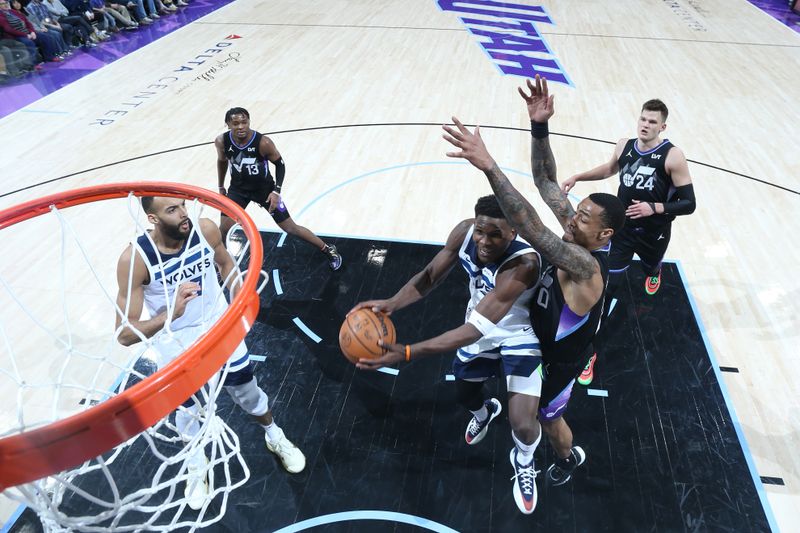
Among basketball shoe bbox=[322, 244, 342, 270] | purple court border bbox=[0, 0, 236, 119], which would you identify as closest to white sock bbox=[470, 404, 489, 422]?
basketball shoe bbox=[322, 244, 342, 270]

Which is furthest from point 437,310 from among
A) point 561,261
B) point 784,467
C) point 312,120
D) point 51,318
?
point 312,120

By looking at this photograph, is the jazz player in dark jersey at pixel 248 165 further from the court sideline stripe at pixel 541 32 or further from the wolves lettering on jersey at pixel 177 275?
the court sideline stripe at pixel 541 32

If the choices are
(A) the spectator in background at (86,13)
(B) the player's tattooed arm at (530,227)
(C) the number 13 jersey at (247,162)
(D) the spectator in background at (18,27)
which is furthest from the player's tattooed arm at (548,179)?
(A) the spectator in background at (86,13)

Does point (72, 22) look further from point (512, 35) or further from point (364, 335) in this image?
point (364, 335)

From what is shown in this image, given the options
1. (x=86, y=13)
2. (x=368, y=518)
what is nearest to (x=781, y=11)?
(x=86, y=13)

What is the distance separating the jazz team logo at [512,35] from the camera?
9367mm

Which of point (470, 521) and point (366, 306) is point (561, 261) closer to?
point (366, 306)

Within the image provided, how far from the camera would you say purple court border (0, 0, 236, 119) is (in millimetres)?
8445

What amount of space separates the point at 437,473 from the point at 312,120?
18.6 ft

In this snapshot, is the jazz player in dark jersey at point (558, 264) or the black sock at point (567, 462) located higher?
the jazz player in dark jersey at point (558, 264)

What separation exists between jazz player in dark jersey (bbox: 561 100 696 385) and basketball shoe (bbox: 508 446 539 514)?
0.96m

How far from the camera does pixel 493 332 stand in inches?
116

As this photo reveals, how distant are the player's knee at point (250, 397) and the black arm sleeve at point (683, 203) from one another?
2.93 meters

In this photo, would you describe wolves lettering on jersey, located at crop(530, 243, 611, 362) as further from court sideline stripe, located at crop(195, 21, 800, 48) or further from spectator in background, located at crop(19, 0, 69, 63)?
spectator in background, located at crop(19, 0, 69, 63)
